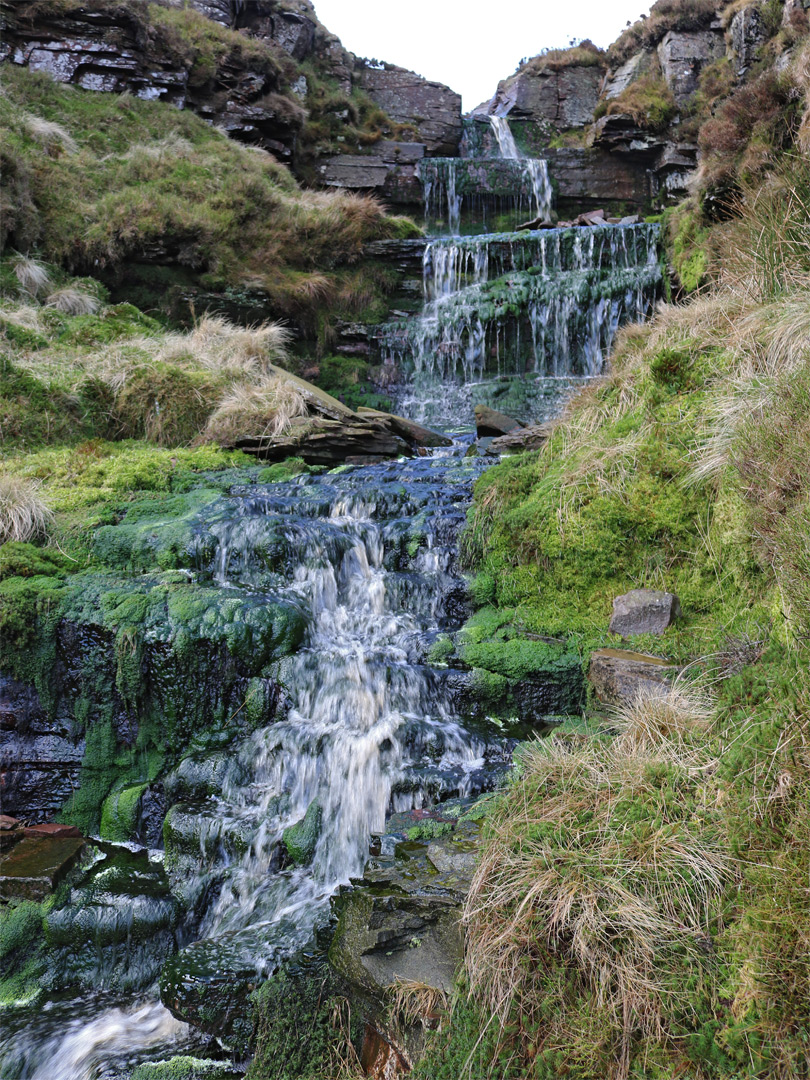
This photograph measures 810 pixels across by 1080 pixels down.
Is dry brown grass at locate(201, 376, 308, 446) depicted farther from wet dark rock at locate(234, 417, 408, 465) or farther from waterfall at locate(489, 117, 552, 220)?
waterfall at locate(489, 117, 552, 220)

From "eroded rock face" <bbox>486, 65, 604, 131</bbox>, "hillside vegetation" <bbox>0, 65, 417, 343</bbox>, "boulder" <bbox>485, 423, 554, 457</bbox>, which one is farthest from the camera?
"eroded rock face" <bbox>486, 65, 604, 131</bbox>

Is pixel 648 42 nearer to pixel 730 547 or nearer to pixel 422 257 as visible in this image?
A: pixel 422 257

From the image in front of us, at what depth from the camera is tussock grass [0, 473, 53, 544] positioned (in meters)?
5.22

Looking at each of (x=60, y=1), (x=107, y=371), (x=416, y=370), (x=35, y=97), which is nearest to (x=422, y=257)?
(x=416, y=370)

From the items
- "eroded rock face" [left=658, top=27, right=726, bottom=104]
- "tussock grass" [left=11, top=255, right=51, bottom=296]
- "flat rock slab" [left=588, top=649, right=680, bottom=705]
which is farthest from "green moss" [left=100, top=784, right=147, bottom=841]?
"eroded rock face" [left=658, top=27, right=726, bottom=104]

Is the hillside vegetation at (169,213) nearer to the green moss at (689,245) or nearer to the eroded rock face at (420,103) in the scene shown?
the green moss at (689,245)

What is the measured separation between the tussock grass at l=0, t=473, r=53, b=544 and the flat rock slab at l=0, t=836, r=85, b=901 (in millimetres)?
2252

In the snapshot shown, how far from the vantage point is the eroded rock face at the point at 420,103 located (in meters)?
18.0

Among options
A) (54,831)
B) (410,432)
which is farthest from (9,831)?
(410,432)

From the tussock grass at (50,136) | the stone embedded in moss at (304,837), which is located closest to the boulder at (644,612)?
the stone embedded in moss at (304,837)

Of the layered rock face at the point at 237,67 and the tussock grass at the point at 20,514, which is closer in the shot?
the tussock grass at the point at 20,514

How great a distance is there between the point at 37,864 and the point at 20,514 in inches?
103

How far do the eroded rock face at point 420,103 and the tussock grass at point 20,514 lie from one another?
51.6 feet

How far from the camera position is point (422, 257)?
12.6 m
